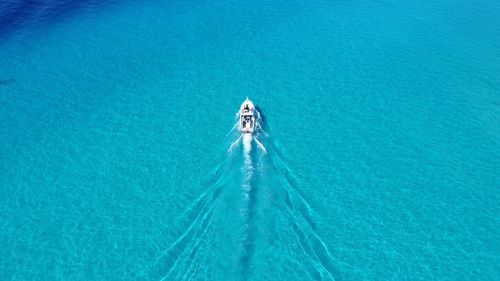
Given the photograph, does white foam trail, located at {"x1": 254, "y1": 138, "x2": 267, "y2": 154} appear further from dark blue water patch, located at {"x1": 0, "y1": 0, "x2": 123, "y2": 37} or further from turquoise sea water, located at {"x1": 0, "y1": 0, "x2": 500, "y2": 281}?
dark blue water patch, located at {"x1": 0, "y1": 0, "x2": 123, "y2": 37}

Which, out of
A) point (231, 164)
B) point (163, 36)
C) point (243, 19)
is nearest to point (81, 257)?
point (231, 164)

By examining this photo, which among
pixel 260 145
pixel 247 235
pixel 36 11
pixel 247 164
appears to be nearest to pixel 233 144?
pixel 260 145

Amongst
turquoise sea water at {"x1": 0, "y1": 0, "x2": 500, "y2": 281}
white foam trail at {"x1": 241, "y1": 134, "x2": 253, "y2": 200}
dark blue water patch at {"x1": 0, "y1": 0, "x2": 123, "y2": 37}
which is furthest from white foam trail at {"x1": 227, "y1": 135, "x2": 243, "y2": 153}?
dark blue water patch at {"x1": 0, "y1": 0, "x2": 123, "y2": 37}

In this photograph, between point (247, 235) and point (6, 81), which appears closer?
point (247, 235)

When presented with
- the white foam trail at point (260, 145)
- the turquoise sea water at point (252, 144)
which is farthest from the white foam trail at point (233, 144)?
the white foam trail at point (260, 145)

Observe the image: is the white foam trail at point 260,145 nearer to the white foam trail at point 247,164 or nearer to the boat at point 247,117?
the white foam trail at point 247,164

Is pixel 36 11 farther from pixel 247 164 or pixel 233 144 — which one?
pixel 247 164

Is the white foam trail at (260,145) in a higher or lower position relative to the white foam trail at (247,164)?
higher
